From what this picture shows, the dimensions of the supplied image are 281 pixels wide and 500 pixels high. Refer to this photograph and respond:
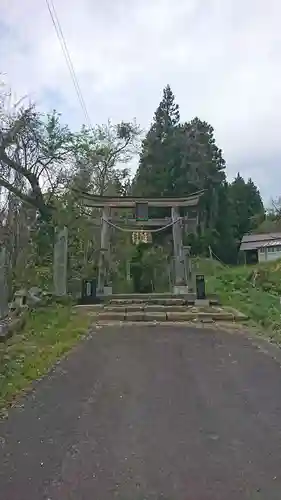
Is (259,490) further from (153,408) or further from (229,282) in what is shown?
(229,282)

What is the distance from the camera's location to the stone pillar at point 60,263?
12.1m

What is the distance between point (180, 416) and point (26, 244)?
8708 mm

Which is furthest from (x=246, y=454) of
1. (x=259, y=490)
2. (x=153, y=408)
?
(x=153, y=408)

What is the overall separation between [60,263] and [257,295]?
243 inches

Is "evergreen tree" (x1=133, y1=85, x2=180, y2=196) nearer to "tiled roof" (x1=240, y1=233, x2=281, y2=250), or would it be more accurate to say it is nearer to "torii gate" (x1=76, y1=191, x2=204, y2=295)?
"tiled roof" (x1=240, y1=233, x2=281, y2=250)

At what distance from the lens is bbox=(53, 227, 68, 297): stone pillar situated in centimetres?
1212

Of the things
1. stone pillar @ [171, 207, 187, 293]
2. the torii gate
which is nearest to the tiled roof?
the torii gate

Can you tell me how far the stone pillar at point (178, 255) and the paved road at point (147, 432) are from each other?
8.02 meters

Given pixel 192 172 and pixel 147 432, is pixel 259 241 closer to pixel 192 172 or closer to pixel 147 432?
pixel 192 172

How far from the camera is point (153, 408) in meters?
4.46

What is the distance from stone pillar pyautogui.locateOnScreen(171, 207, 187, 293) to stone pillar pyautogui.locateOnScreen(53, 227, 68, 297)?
3587 mm

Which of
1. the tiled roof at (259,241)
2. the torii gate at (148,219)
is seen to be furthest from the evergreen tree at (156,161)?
the torii gate at (148,219)

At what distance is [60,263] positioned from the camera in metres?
12.3

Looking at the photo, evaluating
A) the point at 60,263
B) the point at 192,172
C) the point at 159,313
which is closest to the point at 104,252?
the point at 60,263
